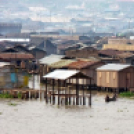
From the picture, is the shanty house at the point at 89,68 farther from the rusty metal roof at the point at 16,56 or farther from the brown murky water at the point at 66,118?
the rusty metal roof at the point at 16,56

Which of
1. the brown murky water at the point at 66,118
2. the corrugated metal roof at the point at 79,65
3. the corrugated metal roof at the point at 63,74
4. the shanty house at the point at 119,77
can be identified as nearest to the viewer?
the brown murky water at the point at 66,118

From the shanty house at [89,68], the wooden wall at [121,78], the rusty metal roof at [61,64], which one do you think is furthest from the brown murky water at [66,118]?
the rusty metal roof at [61,64]

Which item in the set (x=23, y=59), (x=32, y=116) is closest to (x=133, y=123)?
(x=32, y=116)

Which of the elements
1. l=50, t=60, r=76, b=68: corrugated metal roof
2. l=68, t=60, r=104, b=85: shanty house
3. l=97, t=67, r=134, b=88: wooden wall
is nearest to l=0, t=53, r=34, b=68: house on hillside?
l=50, t=60, r=76, b=68: corrugated metal roof

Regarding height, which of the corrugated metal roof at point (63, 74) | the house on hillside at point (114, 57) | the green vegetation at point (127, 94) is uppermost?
the corrugated metal roof at point (63, 74)

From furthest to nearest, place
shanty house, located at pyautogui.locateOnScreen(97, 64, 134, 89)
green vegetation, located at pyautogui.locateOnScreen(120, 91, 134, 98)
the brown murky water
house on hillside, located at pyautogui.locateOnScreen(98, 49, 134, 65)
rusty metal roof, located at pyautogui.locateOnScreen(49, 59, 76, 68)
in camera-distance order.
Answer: house on hillside, located at pyautogui.locateOnScreen(98, 49, 134, 65) < rusty metal roof, located at pyautogui.locateOnScreen(49, 59, 76, 68) < shanty house, located at pyautogui.locateOnScreen(97, 64, 134, 89) < green vegetation, located at pyautogui.locateOnScreen(120, 91, 134, 98) < the brown murky water

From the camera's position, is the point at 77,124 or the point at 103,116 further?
the point at 103,116

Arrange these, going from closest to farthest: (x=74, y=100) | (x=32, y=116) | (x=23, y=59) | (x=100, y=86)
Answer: (x=32, y=116), (x=74, y=100), (x=100, y=86), (x=23, y=59)

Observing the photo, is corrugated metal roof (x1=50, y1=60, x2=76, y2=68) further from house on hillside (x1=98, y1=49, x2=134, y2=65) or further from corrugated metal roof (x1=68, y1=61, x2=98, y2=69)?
house on hillside (x1=98, y1=49, x2=134, y2=65)

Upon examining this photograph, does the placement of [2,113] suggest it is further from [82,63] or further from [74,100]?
[82,63]
